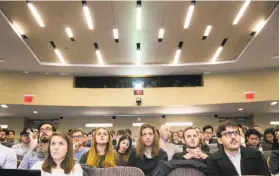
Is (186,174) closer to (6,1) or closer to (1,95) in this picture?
(6,1)

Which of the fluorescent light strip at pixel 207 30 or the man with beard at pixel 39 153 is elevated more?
the fluorescent light strip at pixel 207 30

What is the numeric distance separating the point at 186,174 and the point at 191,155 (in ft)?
2.38

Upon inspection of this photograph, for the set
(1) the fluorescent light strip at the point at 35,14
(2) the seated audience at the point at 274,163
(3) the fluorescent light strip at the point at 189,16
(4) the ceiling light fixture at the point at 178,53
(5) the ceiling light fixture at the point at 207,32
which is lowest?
(2) the seated audience at the point at 274,163

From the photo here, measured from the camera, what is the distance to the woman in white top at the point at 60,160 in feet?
9.64

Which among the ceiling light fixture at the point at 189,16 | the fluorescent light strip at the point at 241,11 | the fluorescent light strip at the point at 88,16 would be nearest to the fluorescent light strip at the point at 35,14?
the fluorescent light strip at the point at 88,16

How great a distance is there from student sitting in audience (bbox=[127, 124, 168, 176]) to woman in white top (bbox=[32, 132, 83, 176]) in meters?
1.27

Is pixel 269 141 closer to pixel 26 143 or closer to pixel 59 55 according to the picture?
pixel 26 143

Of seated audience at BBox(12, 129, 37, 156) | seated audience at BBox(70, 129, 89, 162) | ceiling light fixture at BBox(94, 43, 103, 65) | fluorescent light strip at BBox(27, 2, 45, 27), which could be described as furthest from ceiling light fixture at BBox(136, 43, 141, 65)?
seated audience at BBox(70, 129, 89, 162)

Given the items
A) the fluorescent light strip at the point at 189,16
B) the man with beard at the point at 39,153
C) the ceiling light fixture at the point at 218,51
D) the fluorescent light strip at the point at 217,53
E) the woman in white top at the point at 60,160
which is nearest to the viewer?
the woman in white top at the point at 60,160

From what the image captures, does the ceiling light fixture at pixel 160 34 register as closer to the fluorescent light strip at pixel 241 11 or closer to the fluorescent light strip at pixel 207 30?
the fluorescent light strip at pixel 207 30

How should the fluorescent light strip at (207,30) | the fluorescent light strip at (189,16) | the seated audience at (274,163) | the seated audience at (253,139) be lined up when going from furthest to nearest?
the fluorescent light strip at (207,30) → the fluorescent light strip at (189,16) → the seated audience at (253,139) → the seated audience at (274,163)

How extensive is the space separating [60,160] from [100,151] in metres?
1.11

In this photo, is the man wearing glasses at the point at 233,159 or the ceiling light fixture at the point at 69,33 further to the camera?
the ceiling light fixture at the point at 69,33

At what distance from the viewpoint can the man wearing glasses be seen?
3254 millimetres
